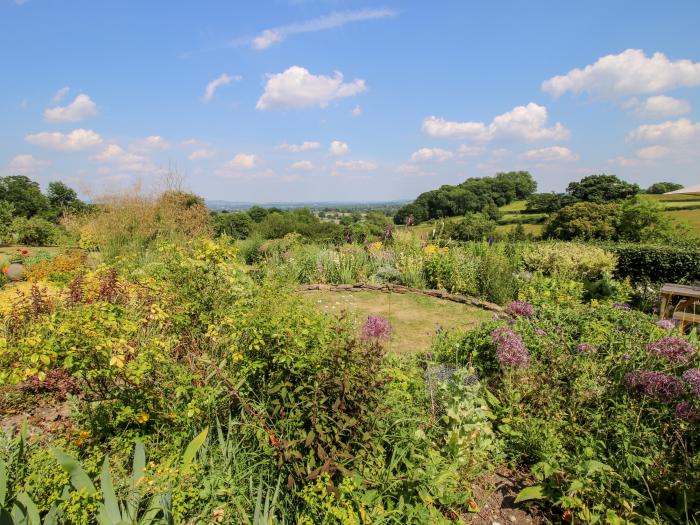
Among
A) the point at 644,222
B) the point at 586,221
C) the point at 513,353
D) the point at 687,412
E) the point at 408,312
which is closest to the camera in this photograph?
the point at 687,412

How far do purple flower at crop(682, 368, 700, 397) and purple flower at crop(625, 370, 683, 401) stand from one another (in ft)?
0.20

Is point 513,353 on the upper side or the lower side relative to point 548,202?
lower

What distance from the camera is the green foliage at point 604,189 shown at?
107 ft

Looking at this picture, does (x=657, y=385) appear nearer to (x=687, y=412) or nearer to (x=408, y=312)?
(x=687, y=412)

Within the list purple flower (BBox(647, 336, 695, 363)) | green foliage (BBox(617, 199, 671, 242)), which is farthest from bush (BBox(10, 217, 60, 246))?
green foliage (BBox(617, 199, 671, 242))

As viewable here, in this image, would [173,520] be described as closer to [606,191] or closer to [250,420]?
[250,420]

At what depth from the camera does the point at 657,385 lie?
2477 mm

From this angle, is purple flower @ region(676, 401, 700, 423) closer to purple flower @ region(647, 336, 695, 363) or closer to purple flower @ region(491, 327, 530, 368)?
purple flower @ region(647, 336, 695, 363)

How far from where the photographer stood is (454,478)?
91.4 inches

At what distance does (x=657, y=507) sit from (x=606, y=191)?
128ft

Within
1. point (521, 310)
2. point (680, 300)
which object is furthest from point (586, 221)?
point (521, 310)

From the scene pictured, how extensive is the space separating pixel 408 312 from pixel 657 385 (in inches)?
169

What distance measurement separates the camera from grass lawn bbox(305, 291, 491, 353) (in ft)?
17.4

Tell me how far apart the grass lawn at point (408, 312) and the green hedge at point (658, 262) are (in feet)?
18.4
